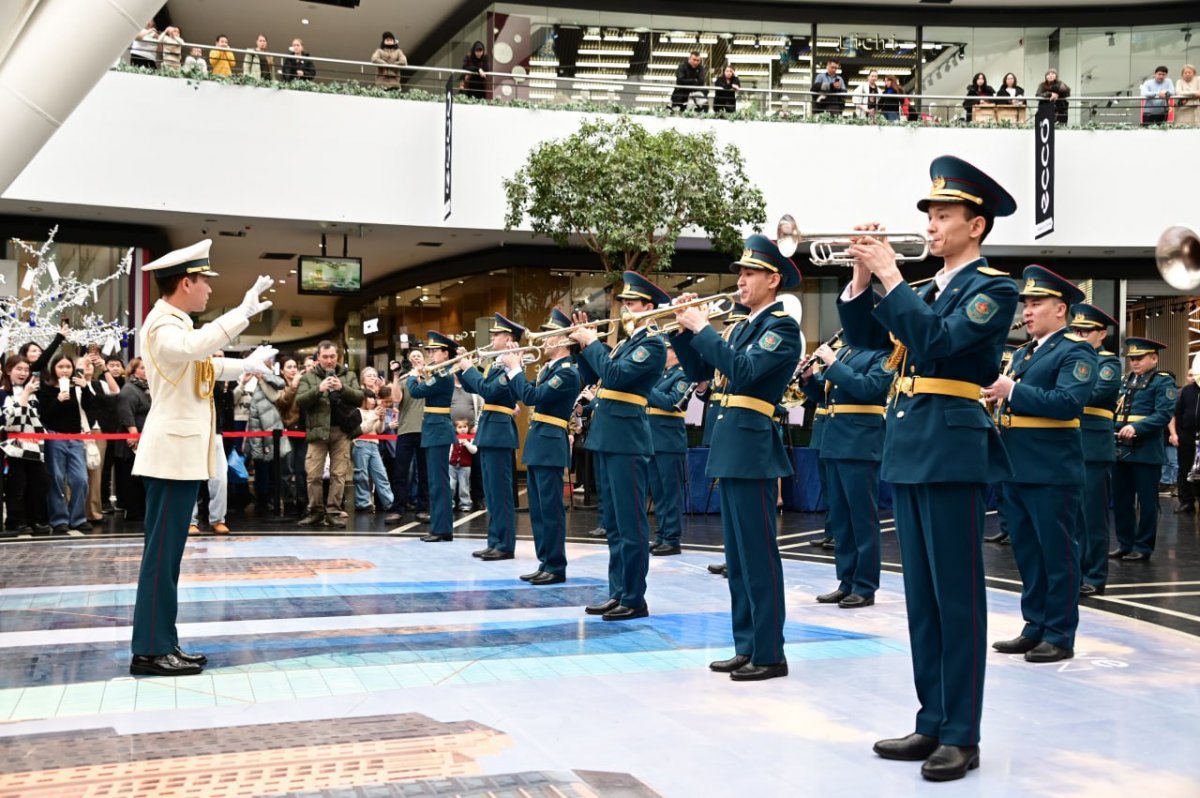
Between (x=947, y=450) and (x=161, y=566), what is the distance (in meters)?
3.64

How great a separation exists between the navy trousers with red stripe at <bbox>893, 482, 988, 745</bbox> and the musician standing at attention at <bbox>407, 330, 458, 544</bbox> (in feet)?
22.5

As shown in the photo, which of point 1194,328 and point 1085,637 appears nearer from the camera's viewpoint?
point 1085,637

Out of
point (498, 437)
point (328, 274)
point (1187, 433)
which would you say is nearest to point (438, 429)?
point (498, 437)

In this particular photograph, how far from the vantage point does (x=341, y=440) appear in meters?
12.7

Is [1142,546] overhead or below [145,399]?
below

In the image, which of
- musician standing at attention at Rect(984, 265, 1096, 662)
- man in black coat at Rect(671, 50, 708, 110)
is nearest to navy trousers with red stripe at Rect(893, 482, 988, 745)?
musician standing at attention at Rect(984, 265, 1096, 662)

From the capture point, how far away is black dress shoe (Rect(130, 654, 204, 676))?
5.30m

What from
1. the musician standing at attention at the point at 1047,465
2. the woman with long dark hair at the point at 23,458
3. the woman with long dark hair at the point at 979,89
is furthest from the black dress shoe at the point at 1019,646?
the woman with long dark hair at the point at 979,89

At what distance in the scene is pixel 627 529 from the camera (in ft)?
23.0

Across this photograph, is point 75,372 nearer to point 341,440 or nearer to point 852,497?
point 341,440

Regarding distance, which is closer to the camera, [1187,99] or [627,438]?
[627,438]

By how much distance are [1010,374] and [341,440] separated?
814 centimetres

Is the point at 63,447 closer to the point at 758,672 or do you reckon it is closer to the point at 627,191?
the point at 627,191

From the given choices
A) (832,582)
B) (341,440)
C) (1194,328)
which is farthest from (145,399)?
(1194,328)
